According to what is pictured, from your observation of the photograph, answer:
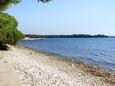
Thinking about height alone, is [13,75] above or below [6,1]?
below

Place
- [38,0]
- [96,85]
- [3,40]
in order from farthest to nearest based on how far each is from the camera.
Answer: [3,40], [96,85], [38,0]

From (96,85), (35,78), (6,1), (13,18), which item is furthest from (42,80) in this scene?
(13,18)

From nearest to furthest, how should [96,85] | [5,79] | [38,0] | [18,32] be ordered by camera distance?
[38,0] < [5,79] < [96,85] < [18,32]

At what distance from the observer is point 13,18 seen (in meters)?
45.8

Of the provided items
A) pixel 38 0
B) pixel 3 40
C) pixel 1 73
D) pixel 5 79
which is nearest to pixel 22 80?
pixel 5 79

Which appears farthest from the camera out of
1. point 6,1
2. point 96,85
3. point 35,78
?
point 96,85

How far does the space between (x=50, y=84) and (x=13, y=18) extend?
101 feet

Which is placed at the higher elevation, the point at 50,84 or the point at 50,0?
the point at 50,0

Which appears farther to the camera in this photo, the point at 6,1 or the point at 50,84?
the point at 50,84

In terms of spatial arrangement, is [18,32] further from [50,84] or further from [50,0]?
[50,0]

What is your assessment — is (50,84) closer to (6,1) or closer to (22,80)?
(22,80)

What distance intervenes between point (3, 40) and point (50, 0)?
32.1m

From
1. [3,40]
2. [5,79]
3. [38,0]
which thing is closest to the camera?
[38,0]

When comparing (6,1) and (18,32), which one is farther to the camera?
(18,32)
